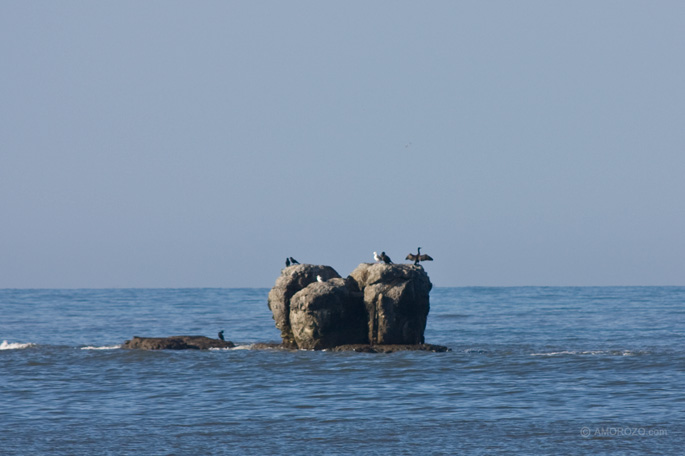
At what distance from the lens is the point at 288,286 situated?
35281 millimetres

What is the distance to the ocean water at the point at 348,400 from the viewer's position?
18.6 m

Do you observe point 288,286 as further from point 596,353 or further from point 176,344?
point 596,353

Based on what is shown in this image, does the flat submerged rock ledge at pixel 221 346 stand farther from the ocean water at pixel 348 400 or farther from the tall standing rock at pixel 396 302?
the ocean water at pixel 348 400

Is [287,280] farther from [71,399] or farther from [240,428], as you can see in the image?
[240,428]

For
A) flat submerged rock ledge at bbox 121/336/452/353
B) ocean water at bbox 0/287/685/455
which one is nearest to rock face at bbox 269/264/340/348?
flat submerged rock ledge at bbox 121/336/452/353

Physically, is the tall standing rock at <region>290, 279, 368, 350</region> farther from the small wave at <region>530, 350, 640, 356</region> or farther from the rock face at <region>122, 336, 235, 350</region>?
the small wave at <region>530, 350, 640, 356</region>

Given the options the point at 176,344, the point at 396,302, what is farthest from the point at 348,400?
the point at 176,344

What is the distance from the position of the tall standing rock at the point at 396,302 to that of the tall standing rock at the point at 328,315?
686mm

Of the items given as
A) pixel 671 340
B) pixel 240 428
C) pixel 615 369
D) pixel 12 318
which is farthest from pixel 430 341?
pixel 12 318

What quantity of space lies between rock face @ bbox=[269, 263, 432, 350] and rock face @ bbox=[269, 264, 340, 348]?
40 millimetres

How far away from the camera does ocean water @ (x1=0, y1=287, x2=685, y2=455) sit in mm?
18625

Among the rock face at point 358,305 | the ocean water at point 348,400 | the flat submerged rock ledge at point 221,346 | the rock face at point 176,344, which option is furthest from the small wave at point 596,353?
the rock face at point 176,344

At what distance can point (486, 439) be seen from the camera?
18875 mm

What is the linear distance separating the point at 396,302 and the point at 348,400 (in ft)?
31.8
